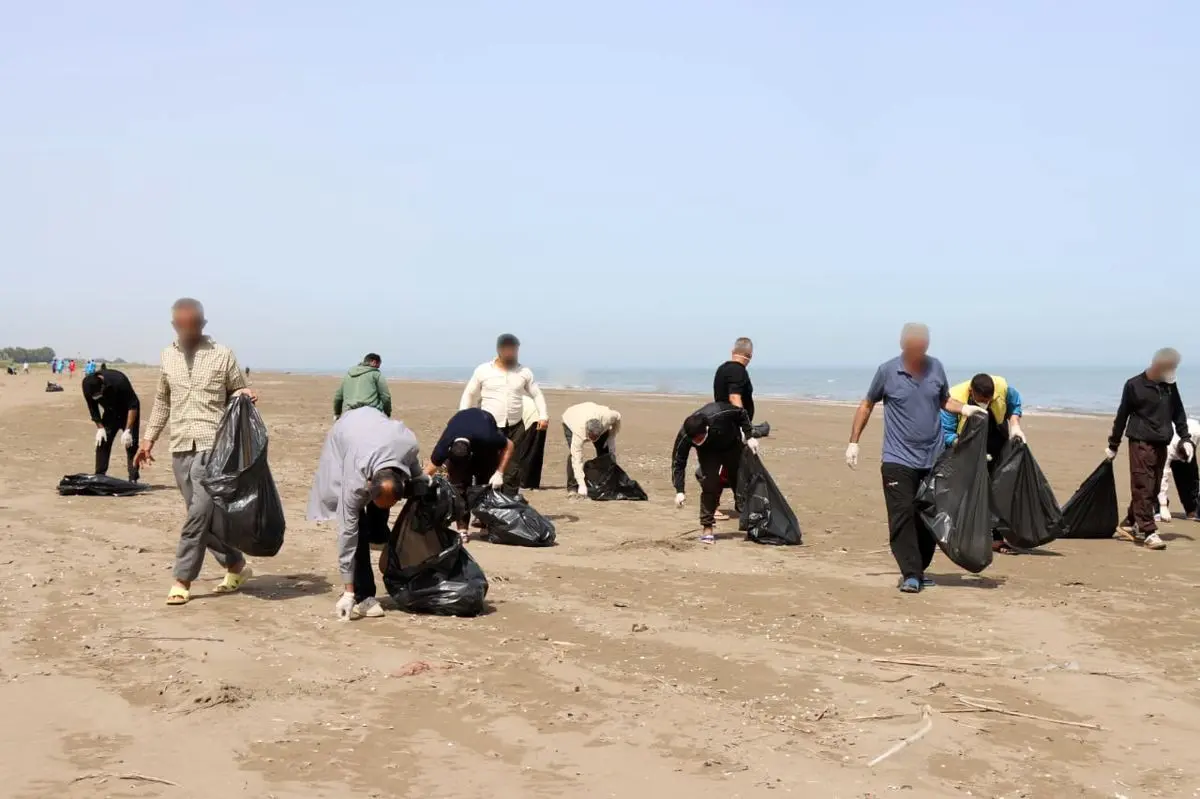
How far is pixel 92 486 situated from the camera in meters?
10.5

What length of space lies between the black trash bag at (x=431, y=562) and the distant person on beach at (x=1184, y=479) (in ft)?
22.5

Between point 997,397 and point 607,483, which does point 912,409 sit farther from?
point 607,483

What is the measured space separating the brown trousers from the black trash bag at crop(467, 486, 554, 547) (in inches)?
193

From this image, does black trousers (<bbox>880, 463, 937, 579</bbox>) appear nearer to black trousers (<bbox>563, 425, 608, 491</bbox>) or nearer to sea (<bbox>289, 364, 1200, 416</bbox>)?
black trousers (<bbox>563, 425, 608, 491</bbox>)

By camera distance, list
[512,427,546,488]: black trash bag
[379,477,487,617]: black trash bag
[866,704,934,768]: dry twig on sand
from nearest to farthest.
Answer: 1. [866,704,934,768]: dry twig on sand
2. [379,477,487,617]: black trash bag
3. [512,427,546,488]: black trash bag

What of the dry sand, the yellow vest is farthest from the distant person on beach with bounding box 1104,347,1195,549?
the yellow vest

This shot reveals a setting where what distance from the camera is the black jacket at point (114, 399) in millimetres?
10984

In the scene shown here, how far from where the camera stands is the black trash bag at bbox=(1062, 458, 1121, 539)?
358 inches

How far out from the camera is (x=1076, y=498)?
30.0ft

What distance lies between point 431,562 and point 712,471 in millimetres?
3375

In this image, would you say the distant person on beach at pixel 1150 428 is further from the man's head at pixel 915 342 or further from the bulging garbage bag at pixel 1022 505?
the man's head at pixel 915 342

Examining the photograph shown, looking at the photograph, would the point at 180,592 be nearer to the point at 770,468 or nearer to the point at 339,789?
the point at 339,789

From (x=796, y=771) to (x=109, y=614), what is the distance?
390 cm

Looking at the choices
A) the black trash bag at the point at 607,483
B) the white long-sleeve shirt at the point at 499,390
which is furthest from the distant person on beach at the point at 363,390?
the black trash bag at the point at 607,483
